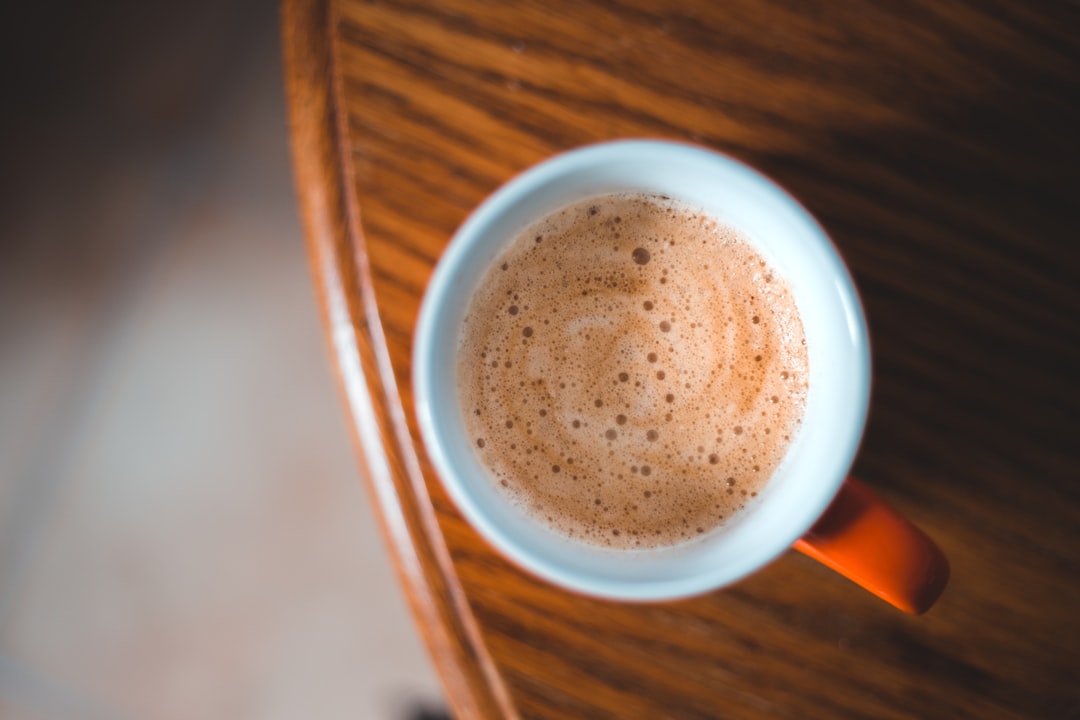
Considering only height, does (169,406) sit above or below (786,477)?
below

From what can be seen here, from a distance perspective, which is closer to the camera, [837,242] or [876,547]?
[876,547]

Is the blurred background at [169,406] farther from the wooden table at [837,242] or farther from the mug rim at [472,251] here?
the mug rim at [472,251]

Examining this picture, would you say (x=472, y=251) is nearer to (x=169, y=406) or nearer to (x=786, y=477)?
(x=786, y=477)

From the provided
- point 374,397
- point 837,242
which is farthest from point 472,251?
point 837,242

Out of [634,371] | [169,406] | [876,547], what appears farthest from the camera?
[169,406]

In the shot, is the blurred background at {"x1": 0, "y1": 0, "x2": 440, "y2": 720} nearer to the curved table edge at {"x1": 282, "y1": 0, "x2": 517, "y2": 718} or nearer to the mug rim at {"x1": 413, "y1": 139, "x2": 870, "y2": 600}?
the curved table edge at {"x1": 282, "y1": 0, "x2": 517, "y2": 718}
